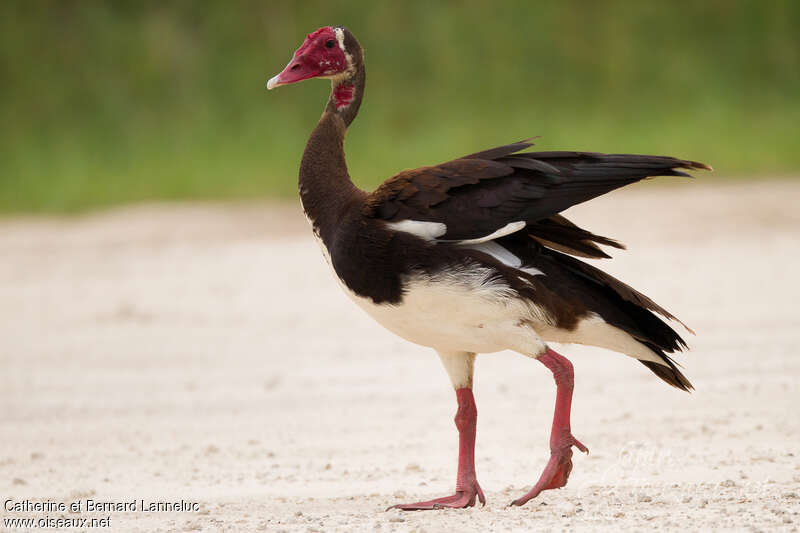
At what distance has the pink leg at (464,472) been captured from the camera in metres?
5.36

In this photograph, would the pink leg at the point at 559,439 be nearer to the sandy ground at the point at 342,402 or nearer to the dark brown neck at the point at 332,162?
the sandy ground at the point at 342,402

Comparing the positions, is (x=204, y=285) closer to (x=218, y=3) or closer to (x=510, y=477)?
(x=510, y=477)

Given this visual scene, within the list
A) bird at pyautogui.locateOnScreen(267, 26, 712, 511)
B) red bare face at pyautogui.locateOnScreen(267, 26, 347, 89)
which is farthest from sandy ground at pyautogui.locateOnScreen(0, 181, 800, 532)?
red bare face at pyautogui.locateOnScreen(267, 26, 347, 89)

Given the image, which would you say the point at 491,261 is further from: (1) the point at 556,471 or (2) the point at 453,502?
(2) the point at 453,502

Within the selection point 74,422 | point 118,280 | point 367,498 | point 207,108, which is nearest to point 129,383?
point 74,422

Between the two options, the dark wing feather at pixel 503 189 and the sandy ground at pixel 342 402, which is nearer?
the dark wing feather at pixel 503 189

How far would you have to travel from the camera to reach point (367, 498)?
5.73m

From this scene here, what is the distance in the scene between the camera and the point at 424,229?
5203 mm

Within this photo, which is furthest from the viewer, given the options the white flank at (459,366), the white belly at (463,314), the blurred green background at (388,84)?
the blurred green background at (388,84)

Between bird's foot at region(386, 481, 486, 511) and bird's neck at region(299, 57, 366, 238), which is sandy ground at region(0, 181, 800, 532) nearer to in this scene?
bird's foot at region(386, 481, 486, 511)

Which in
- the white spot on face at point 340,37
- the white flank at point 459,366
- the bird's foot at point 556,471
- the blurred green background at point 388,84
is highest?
the blurred green background at point 388,84

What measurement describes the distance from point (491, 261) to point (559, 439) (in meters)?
0.84

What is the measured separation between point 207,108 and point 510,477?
52.1 feet

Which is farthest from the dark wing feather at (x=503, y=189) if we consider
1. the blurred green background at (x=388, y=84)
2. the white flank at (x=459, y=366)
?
the blurred green background at (x=388, y=84)
